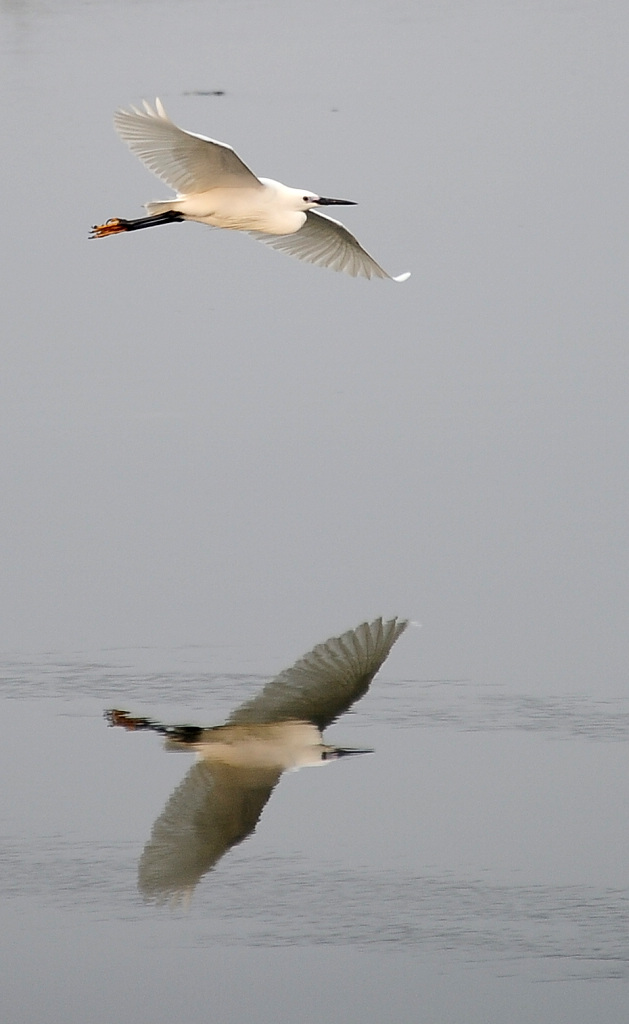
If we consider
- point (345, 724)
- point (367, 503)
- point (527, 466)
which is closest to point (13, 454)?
point (367, 503)

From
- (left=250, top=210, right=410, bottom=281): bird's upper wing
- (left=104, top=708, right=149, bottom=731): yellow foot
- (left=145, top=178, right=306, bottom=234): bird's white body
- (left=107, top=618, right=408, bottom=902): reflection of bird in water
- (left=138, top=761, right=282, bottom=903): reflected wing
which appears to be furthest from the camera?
(left=250, top=210, right=410, bottom=281): bird's upper wing

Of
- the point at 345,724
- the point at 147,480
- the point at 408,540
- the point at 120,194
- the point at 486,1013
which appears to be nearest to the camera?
the point at 486,1013

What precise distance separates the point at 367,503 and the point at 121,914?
292 cm

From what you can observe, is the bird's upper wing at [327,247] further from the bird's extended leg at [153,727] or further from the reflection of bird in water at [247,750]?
the bird's extended leg at [153,727]

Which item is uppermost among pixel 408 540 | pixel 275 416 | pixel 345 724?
pixel 275 416

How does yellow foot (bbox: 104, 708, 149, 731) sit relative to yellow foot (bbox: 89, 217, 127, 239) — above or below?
below

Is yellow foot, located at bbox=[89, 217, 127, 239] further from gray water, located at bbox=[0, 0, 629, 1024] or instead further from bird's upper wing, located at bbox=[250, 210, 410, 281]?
gray water, located at bbox=[0, 0, 629, 1024]

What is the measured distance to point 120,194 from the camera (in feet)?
36.9

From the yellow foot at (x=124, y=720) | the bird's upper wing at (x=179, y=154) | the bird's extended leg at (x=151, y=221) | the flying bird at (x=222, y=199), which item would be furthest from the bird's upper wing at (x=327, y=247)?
the yellow foot at (x=124, y=720)

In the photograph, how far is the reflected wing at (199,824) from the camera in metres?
5.02

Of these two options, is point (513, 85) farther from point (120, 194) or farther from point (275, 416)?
point (275, 416)

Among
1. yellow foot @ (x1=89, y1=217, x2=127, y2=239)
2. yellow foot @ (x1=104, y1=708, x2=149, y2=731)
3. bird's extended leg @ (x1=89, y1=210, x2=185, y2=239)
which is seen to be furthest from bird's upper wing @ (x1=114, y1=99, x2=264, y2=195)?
yellow foot @ (x1=104, y1=708, x2=149, y2=731)

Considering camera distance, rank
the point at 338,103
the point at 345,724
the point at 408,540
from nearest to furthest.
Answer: the point at 345,724
the point at 408,540
the point at 338,103

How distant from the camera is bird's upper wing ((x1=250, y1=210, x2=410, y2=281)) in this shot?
8383 millimetres
